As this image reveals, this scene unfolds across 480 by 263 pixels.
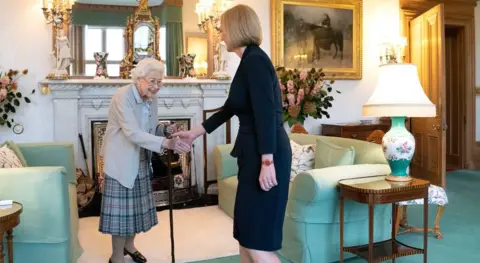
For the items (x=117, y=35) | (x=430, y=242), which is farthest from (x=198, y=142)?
(x=430, y=242)

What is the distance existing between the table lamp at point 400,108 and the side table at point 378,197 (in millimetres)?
112

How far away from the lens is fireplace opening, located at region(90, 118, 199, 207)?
4.89m

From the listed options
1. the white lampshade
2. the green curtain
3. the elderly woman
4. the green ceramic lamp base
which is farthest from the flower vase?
the green ceramic lamp base

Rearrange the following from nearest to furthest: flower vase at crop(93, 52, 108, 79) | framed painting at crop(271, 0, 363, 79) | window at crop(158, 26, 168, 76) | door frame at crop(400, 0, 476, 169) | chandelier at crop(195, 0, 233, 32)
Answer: flower vase at crop(93, 52, 108, 79) → chandelier at crop(195, 0, 233, 32) → window at crop(158, 26, 168, 76) → framed painting at crop(271, 0, 363, 79) → door frame at crop(400, 0, 476, 169)

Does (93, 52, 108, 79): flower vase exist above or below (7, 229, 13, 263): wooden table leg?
above

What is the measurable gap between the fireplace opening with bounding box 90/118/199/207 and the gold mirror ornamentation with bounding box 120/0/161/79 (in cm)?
73

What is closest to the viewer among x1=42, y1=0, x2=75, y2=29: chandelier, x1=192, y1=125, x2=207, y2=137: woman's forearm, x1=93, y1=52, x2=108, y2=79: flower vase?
x1=192, y1=125, x2=207, y2=137: woman's forearm

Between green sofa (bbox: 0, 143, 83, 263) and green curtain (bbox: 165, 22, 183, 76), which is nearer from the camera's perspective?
green sofa (bbox: 0, 143, 83, 263)

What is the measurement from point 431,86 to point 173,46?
3335 mm

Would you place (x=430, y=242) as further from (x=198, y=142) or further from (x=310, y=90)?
(x=198, y=142)

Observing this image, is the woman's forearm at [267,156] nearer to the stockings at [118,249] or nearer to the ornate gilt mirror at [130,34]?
the stockings at [118,249]

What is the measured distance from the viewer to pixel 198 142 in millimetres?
5344

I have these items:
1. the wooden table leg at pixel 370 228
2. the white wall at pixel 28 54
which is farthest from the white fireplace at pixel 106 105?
the wooden table leg at pixel 370 228

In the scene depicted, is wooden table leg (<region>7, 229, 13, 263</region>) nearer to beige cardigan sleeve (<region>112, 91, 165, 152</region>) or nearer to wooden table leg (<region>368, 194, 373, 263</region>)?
beige cardigan sleeve (<region>112, 91, 165, 152</region>)
